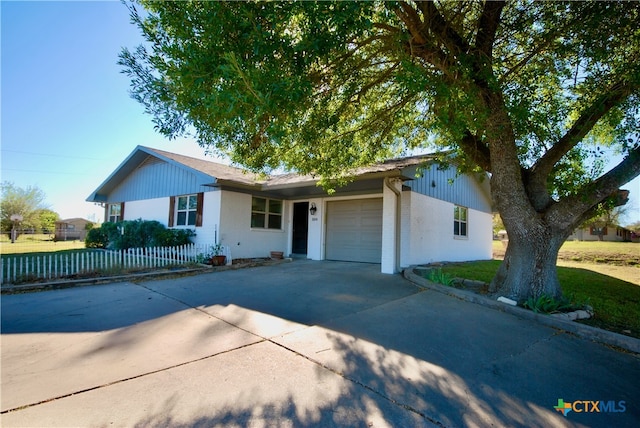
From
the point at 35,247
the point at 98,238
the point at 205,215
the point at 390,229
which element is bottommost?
the point at 35,247

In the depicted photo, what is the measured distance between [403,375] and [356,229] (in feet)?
28.6

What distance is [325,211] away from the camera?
12.5m

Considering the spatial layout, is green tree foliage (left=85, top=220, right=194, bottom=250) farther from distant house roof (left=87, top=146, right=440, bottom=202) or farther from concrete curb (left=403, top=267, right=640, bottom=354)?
concrete curb (left=403, top=267, right=640, bottom=354)

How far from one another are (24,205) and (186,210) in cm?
3494

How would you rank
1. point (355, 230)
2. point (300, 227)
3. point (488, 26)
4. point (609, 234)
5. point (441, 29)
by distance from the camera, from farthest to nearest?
point (609, 234) → point (300, 227) → point (355, 230) → point (488, 26) → point (441, 29)

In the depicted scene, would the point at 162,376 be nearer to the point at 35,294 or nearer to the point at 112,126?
the point at 35,294

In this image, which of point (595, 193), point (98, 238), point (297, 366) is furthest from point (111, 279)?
point (98, 238)

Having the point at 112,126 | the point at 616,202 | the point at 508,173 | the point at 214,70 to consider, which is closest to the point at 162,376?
the point at 214,70

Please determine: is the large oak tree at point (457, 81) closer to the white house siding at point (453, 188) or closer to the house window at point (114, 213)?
the white house siding at point (453, 188)

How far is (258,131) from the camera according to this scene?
19.0 ft

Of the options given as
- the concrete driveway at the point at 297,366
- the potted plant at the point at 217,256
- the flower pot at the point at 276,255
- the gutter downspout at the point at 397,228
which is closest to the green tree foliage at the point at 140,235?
the potted plant at the point at 217,256

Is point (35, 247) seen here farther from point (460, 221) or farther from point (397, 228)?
point (460, 221)

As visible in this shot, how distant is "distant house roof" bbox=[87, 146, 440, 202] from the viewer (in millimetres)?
9242

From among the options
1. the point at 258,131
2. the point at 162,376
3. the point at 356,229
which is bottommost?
the point at 162,376
